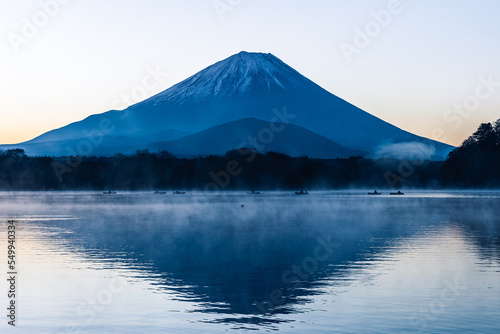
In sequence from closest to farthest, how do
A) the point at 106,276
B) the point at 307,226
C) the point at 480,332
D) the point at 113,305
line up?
the point at 480,332, the point at 113,305, the point at 106,276, the point at 307,226

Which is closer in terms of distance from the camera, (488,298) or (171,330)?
(171,330)

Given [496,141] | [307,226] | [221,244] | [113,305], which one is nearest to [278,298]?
[113,305]

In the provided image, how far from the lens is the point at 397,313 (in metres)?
26.1

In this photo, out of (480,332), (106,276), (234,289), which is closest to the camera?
(480,332)

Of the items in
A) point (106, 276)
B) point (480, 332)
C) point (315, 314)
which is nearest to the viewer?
point (480, 332)

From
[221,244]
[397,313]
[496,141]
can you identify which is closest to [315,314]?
[397,313]

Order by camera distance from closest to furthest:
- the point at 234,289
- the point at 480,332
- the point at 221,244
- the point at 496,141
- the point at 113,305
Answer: the point at 480,332 → the point at 113,305 → the point at 234,289 → the point at 221,244 → the point at 496,141

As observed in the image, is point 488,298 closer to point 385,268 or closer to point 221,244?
point 385,268

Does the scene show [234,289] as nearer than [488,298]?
No

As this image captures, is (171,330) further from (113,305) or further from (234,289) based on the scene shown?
(234,289)

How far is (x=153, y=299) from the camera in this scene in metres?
28.9

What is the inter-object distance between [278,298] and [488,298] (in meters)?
7.50

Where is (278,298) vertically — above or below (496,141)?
below

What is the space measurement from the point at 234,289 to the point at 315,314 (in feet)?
18.9
